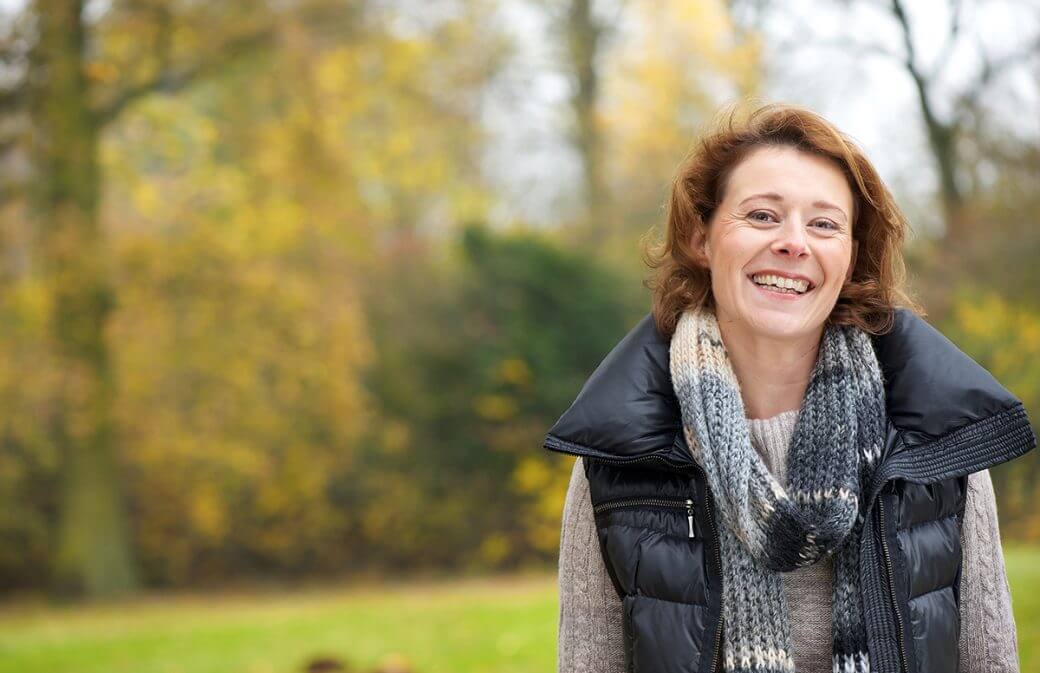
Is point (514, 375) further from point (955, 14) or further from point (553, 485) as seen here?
point (955, 14)

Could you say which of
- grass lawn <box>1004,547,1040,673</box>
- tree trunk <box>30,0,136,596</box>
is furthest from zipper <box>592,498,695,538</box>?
tree trunk <box>30,0,136,596</box>

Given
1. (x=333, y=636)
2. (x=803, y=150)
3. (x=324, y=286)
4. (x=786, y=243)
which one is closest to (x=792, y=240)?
(x=786, y=243)

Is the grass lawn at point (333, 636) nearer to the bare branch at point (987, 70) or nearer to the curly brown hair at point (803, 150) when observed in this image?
the curly brown hair at point (803, 150)

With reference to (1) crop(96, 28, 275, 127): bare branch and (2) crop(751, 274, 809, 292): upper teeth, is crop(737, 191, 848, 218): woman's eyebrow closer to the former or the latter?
(2) crop(751, 274, 809, 292): upper teeth

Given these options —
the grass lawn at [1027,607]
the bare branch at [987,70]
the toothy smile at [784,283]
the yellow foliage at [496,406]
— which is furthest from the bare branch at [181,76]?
the toothy smile at [784,283]

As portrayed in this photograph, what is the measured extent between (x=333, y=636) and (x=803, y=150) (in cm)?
702

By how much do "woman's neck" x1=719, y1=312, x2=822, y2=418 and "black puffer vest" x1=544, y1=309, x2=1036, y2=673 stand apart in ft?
0.69

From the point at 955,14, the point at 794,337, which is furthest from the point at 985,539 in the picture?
the point at 955,14

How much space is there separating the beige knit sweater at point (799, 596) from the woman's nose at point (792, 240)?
38 centimetres

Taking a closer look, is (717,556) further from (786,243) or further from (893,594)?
(786,243)

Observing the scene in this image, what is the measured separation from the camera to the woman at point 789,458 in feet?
7.95

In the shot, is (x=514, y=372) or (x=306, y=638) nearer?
(x=306, y=638)

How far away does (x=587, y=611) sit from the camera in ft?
8.52

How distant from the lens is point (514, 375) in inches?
633
